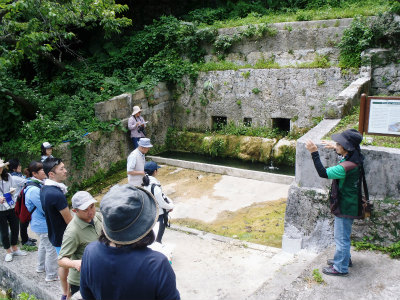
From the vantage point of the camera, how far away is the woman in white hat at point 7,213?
16.8 feet

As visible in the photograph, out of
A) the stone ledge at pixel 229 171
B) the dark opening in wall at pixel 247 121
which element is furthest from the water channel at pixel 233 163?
the dark opening in wall at pixel 247 121

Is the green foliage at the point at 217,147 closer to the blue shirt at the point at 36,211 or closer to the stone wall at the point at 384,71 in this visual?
the stone wall at the point at 384,71

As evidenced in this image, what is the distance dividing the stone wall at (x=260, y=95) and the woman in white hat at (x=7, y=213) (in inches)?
267

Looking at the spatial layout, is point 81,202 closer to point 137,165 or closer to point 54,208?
point 54,208

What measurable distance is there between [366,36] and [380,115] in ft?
17.4

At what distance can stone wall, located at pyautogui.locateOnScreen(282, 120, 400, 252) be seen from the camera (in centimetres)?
406

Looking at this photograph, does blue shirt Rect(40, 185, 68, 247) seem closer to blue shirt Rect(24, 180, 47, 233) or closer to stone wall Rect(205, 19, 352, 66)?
blue shirt Rect(24, 180, 47, 233)

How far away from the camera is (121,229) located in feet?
6.50

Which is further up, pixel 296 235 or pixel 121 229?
pixel 121 229

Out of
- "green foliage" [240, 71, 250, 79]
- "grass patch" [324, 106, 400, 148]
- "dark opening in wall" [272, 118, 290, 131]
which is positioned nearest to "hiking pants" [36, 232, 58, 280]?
"grass patch" [324, 106, 400, 148]

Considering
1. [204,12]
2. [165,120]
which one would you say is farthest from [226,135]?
[204,12]

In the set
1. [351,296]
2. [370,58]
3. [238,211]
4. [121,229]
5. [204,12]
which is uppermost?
[204,12]

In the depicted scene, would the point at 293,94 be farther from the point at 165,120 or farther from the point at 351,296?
the point at 351,296

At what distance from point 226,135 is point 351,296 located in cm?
739
